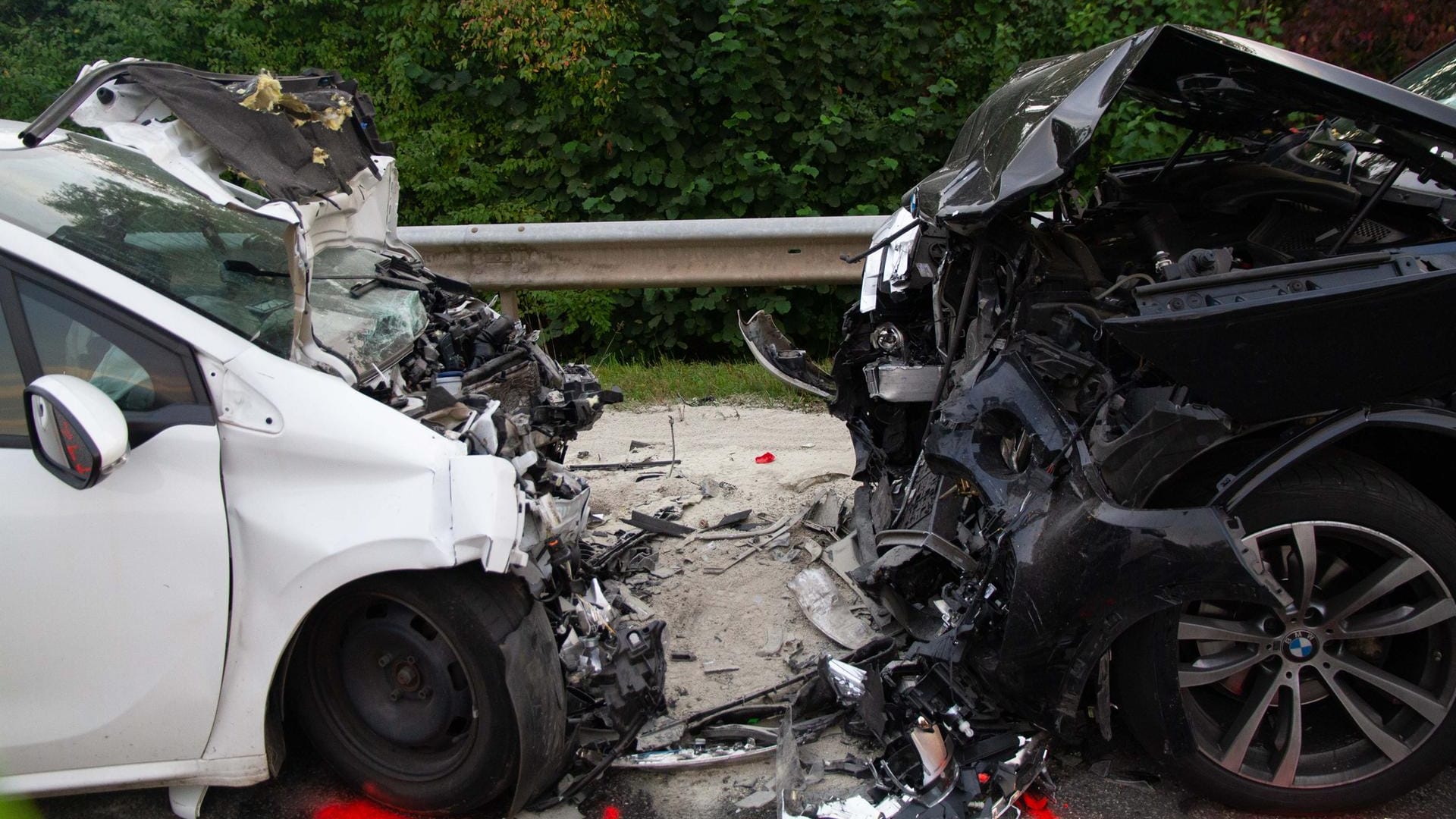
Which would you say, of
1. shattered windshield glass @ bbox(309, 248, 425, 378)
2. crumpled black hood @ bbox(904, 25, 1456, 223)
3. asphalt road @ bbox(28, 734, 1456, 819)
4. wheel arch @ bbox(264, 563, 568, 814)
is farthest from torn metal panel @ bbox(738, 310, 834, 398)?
wheel arch @ bbox(264, 563, 568, 814)

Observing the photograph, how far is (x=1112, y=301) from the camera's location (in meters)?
3.14

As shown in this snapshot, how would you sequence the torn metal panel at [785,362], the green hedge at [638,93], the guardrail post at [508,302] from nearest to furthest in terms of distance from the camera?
the torn metal panel at [785,362] < the guardrail post at [508,302] < the green hedge at [638,93]

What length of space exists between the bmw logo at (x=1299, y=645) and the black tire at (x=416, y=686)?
6.63 feet

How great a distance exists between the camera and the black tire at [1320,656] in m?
2.74

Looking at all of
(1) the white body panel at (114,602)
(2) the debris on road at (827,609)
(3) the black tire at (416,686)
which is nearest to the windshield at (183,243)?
(1) the white body panel at (114,602)

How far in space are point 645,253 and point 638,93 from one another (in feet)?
8.93

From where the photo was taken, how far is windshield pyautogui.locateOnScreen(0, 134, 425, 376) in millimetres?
2824

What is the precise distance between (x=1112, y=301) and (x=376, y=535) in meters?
2.18

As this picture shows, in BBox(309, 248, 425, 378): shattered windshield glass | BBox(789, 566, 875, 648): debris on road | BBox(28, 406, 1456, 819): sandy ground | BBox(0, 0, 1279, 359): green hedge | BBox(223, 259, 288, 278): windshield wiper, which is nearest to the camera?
BBox(28, 406, 1456, 819): sandy ground

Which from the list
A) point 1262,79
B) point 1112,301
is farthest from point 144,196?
point 1262,79

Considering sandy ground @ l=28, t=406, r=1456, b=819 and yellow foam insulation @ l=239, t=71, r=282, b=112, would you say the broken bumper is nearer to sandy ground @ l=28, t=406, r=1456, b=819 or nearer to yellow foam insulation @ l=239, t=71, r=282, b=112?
sandy ground @ l=28, t=406, r=1456, b=819

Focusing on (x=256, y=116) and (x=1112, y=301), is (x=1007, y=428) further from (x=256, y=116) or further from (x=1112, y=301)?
(x=256, y=116)

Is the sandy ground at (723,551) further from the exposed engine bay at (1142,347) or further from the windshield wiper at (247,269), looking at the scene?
the windshield wiper at (247,269)

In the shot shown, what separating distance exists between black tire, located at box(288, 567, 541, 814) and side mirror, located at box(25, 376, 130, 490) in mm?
657
